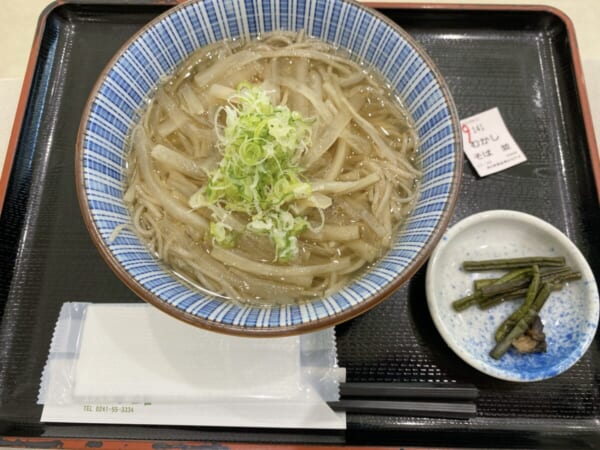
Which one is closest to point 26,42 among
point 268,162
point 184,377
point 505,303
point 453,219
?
point 268,162

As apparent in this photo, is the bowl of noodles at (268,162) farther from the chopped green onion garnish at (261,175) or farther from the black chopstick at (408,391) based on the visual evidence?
the black chopstick at (408,391)

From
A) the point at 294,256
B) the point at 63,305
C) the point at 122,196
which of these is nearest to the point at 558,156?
the point at 294,256

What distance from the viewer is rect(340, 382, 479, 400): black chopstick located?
1.60 metres

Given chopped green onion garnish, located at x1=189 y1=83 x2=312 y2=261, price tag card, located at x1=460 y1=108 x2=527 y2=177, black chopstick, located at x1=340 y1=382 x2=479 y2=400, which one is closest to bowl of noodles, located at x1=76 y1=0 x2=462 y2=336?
chopped green onion garnish, located at x1=189 y1=83 x2=312 y2=261

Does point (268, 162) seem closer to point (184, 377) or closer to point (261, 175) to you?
point (261, 175)

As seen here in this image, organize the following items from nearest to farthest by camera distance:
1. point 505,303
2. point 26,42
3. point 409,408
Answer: point 409,408 < point 505,303 < point 26,42

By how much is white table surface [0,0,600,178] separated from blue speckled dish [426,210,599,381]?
823mm

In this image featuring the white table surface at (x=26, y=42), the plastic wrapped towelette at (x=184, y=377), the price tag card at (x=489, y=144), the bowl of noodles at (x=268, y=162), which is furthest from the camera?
the white table surface at (x=26, y=42)

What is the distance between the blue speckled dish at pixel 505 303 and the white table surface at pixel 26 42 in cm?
82

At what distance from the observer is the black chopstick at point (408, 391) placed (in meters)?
1.60

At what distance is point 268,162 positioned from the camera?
1.46 metres

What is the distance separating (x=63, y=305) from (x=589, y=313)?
75.5 inches

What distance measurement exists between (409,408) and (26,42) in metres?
2.66

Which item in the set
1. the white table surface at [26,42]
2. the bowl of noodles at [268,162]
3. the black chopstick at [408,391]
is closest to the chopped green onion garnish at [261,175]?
the bowl of noodles at [268,162]
